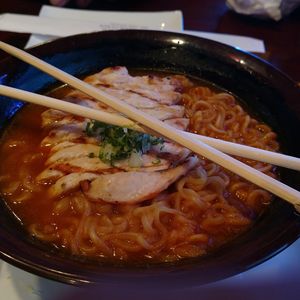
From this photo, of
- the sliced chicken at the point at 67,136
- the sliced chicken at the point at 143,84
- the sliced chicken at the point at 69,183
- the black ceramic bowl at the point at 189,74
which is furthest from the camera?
the sliced chicken at the point at 143,84

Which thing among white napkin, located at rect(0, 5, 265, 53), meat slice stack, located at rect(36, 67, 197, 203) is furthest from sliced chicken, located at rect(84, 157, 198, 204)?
white napkin, located at rect(0, 5, 265, 53)

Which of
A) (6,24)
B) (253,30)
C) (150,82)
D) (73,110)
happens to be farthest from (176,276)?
(253,30)

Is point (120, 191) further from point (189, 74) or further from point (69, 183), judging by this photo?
point (189, 74)

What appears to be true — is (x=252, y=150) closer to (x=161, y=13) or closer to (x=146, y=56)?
(x=146, y=56)

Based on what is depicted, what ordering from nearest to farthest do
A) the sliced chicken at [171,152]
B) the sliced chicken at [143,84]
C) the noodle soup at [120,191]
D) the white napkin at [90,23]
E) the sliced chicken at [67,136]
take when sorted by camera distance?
the noodle soup at [120,191]
the sliced chicken at [171,152]
the sliced chicken at [67,136]
the sliced chicken at [143,84]
the white napkin at [90,23]

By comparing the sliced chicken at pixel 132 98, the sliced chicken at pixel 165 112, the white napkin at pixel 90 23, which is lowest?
the sliced chicken at pixel 165 112

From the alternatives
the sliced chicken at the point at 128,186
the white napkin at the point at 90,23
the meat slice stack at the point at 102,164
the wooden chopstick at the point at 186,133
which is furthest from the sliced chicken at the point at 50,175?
the white napkin at the point at 90,23

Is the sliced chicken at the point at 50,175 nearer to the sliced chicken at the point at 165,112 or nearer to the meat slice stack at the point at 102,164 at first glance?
the meat slice stack at the point at 102,164

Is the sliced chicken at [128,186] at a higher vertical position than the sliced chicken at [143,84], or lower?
lower
